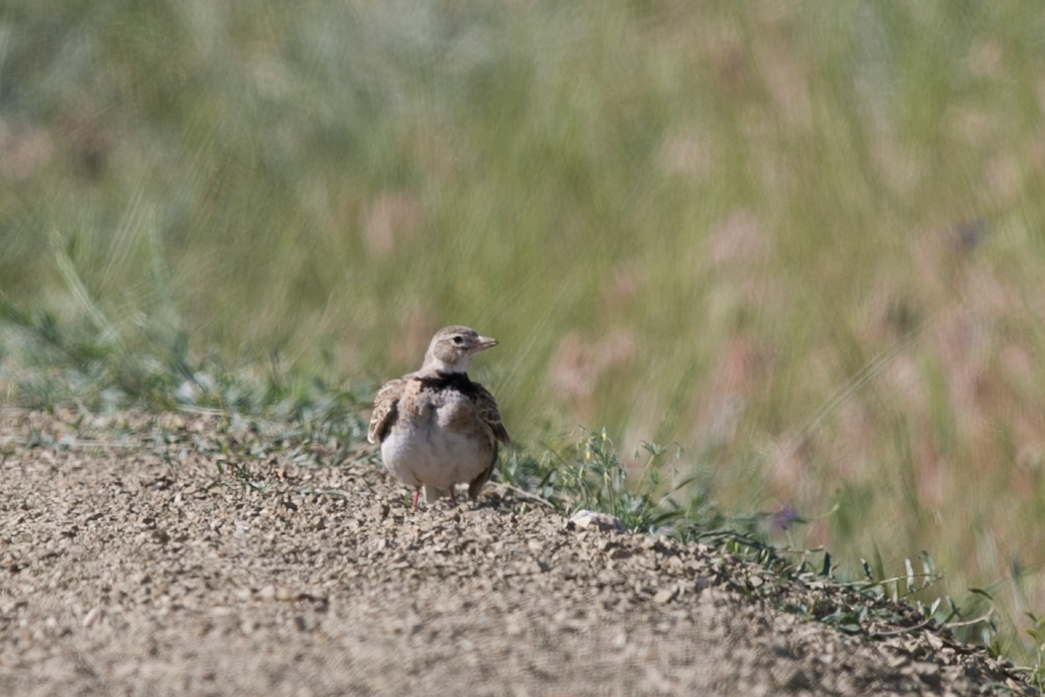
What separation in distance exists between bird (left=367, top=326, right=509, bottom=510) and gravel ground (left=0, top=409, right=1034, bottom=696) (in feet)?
0.48

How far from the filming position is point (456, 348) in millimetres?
5055

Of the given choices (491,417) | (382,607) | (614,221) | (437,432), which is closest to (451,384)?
(491,417)

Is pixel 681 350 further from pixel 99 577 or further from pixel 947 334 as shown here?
pixel 99 577

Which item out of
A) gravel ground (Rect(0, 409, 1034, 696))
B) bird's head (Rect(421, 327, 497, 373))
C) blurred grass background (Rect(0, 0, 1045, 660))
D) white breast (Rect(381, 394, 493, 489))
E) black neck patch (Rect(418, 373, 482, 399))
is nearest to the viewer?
gravel ground (Rect(0, 409, 1034, 696))

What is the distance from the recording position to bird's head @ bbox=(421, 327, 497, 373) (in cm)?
505

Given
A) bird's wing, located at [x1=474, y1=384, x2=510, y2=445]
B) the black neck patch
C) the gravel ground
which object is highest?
the black neck patch

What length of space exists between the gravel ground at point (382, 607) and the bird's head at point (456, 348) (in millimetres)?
617

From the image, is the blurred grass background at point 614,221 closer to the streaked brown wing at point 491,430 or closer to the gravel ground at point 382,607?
the streaked brown wing at point 491,430

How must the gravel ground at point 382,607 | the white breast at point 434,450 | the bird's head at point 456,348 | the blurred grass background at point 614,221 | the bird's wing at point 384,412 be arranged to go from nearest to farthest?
the gravel ground at point 382,607 → the white breast at point 434,450 → the bird's wing at point 384,412 → the bird's head at point 456,348 → the blurred grass background at point 614,221

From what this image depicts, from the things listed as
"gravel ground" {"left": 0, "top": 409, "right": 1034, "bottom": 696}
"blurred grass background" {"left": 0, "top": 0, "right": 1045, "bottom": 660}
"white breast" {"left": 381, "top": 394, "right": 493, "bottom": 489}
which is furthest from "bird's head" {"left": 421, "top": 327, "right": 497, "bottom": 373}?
"gravel ground" {"left": 0, "top": 409, "right": 1034, "bottom": 696}

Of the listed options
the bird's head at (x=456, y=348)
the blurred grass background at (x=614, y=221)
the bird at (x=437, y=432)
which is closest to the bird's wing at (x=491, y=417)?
the bird at (x=437, y=432)

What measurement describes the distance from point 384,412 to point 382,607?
55.0 inches

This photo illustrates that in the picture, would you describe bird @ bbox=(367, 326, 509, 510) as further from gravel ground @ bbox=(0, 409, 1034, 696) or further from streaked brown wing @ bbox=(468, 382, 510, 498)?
gravel ground @ bbox=(0, 409, 1034, 696)

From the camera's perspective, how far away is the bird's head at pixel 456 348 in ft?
16.6
